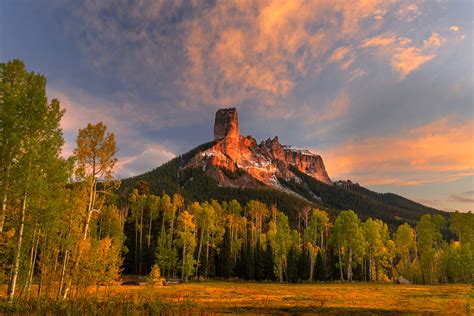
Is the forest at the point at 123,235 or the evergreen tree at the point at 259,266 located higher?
the forest at the point at 123,235

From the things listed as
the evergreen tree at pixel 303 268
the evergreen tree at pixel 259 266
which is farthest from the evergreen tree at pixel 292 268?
the evergreen tree at pixel 259 266

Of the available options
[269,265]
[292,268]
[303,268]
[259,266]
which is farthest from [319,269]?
[259,266]

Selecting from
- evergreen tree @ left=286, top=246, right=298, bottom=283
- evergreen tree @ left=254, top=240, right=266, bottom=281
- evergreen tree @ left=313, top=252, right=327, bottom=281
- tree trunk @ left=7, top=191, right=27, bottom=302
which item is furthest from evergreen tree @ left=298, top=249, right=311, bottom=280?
tree trunk @ left=7, top=191, right=27, bottom=302

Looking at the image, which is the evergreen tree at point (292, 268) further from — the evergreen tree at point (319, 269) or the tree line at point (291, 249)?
the evergreen tree at point (319, 269)

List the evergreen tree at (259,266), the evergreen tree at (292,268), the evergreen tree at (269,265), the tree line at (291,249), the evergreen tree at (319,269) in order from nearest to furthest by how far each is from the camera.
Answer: the tree line at (291,249)
the evergreen tree at (292,268)
the evergreen tree at (319,269)
the evergreen tree at (259,266)
the evergreen tree at (269,265)

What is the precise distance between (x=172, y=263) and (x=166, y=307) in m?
45.9

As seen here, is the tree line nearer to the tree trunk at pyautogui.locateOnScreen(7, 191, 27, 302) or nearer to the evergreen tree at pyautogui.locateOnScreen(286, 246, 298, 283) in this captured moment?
the evergreen tree at pyautogui.locateOnScreen(286, 246, 298, 283)

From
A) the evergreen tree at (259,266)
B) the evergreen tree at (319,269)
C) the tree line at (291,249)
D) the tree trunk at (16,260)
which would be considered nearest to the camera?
the tree trunk at (16,260)

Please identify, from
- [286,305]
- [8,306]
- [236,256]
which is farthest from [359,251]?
[8,306]

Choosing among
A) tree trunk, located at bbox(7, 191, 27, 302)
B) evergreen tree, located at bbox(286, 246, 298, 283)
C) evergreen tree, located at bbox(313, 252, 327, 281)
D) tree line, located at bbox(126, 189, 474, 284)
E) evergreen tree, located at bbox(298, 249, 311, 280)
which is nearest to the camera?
tree trunk, located at bbox(7, 191, 27, 302)

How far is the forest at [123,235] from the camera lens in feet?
Result: 57.7

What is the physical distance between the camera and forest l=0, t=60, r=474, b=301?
17594mm

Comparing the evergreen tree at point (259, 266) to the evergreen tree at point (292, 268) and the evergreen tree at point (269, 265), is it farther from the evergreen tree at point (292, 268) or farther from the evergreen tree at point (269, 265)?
the evergreen tree at point (292, 268)

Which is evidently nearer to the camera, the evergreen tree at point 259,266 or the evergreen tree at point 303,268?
the evergreen tree at point 303,268
